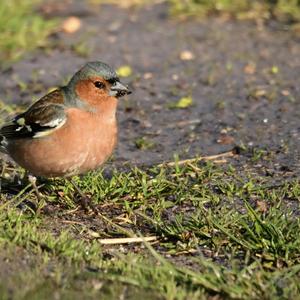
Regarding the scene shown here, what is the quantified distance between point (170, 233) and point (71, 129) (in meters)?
1.00

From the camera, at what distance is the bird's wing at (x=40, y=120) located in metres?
5.47

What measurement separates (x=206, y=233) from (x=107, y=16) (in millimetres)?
5374

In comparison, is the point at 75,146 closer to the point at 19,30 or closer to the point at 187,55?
the point at 187,55

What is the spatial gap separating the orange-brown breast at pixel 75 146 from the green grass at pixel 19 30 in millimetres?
3379

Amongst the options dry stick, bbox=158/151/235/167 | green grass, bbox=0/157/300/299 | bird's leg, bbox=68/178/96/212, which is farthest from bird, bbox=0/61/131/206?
dry stick, bbox=158/151/235/167

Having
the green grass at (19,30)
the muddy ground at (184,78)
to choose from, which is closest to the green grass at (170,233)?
the muddy ground at (184,78)

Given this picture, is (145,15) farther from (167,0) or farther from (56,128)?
(56,128)

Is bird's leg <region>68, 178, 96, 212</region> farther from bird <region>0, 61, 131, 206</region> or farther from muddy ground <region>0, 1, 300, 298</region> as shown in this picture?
muddy ground <region>0, 1, 300, 298</region>

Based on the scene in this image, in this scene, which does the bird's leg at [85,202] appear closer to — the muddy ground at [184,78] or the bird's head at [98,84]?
the bird's head at [98,84]

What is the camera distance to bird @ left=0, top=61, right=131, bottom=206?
5.37m

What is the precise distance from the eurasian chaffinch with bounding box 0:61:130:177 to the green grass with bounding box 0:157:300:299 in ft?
0.99

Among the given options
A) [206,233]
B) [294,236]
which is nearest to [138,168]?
[206,233]

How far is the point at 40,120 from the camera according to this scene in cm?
557

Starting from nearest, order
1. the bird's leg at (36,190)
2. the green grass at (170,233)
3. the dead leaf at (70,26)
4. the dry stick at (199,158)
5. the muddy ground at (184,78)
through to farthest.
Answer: the green grass at (170,233) < the bird's leg at (36,190) < the dry stick at (199,158) < the muddy ground at (184,78) < the dead leaf at (70,26)
